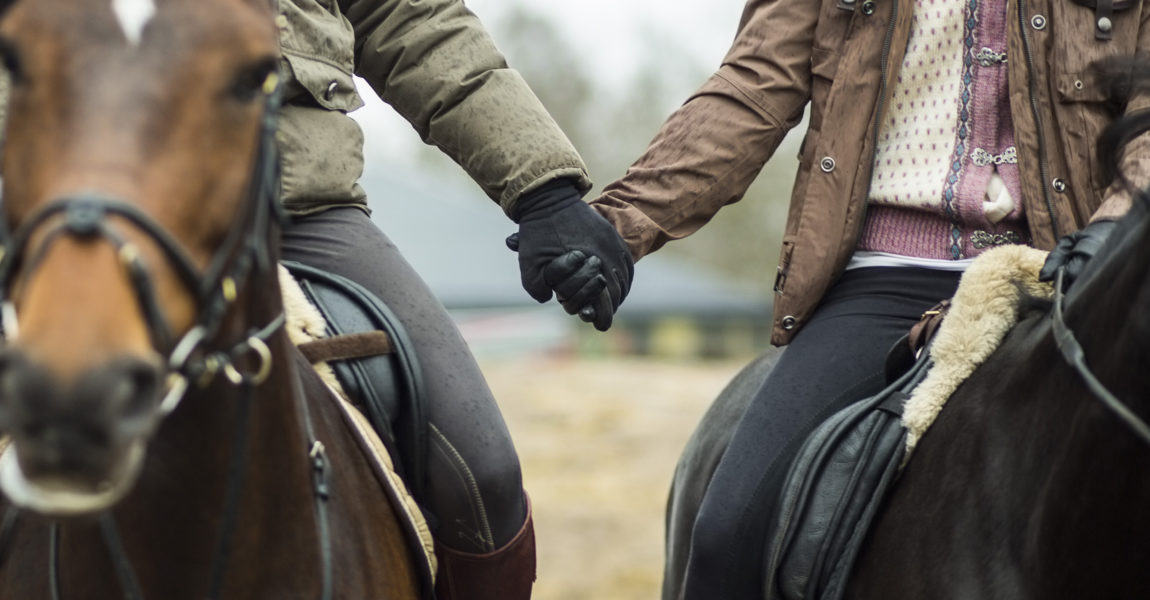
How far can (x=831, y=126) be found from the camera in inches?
129

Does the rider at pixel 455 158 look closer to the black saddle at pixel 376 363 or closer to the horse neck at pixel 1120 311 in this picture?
the black saddle at pixel 376 363

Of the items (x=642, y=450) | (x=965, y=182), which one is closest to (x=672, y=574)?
(x=965, y=182)

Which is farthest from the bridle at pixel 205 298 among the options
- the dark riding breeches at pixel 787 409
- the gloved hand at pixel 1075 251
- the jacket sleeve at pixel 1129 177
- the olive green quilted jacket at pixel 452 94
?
the jacket sleeve at pixel 1129 177

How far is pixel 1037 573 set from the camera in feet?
7.86

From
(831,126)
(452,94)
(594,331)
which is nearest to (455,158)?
(452,94)

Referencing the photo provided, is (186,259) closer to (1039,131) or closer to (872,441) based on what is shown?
(872,441)

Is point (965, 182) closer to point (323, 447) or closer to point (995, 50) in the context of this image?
point (995, 50)

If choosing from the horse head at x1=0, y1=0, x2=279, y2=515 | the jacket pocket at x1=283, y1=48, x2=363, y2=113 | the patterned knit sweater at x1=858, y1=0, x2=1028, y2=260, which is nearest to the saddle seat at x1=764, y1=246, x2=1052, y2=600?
the patterned knit sweater at x1=858, y1=0, x2=1028, y2=260

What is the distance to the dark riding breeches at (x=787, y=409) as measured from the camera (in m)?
3.08

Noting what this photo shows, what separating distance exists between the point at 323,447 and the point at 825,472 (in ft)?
3.89

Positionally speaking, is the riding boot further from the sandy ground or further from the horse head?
the sandy ground

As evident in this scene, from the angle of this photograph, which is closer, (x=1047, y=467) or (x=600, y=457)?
(x=1047, y=467)

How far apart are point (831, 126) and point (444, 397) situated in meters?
1.23

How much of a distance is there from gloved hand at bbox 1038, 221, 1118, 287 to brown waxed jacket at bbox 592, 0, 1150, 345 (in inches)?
2.6
